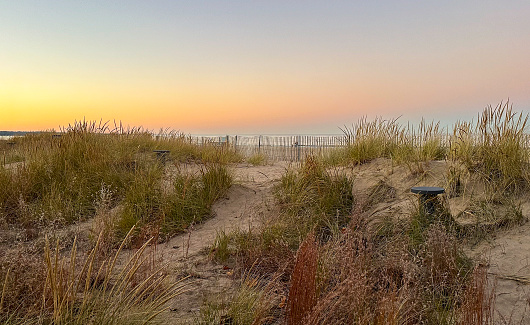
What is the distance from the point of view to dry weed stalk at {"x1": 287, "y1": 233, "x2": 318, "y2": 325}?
2377 mm

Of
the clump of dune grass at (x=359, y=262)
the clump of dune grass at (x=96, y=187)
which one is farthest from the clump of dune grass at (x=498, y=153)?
the clump of dune grass at (x=96, y=187)

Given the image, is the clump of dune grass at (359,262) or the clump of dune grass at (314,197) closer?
the clump of dune grass at (359,262)

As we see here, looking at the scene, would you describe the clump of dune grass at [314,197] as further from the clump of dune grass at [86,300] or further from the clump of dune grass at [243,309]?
the clump of dune grass at [86,300]

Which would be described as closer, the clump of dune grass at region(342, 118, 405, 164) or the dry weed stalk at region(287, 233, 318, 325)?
the dry weed stalk at region(287, 233, 318, 325)

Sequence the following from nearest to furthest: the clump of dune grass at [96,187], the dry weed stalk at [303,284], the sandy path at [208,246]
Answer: the dry weed stalk at [303,284], the sandy path at [208,246], the clump of dune grass at [96,187]

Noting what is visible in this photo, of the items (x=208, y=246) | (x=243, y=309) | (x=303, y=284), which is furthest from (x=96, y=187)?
(x=303, y=284)

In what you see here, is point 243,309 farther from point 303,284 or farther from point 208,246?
point 208,246

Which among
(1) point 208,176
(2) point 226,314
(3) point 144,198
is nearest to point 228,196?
(1) point 208,176

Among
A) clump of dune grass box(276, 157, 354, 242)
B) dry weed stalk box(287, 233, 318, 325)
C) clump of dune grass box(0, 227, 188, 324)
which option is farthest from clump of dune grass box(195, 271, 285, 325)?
clump of dune grass box(276, 157, 354, 242)

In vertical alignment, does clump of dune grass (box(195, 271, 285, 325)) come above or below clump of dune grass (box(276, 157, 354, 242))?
below

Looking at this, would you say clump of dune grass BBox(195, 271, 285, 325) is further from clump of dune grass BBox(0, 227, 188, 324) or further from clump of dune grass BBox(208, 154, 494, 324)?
clump of dune grass BBox(0, 227, 188, 324)

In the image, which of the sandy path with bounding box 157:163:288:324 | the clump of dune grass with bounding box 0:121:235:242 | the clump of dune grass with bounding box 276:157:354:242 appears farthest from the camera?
the clump of dune grass with bounding box 0:121:235:242

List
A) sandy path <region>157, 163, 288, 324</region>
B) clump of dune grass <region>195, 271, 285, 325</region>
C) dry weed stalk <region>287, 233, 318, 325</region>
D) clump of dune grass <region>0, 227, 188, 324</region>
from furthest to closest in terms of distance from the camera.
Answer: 1. sandy path <region>157, 163, 288, 324</region>
2. clump of dune grass <region>195, 271, 285, 325</region>
3. dry weed stalk <region>287, 233, 318, 325</region>
4. clump of dune grass <region>0, 227, 188, 324</region>

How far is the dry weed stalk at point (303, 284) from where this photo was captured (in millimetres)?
2377
